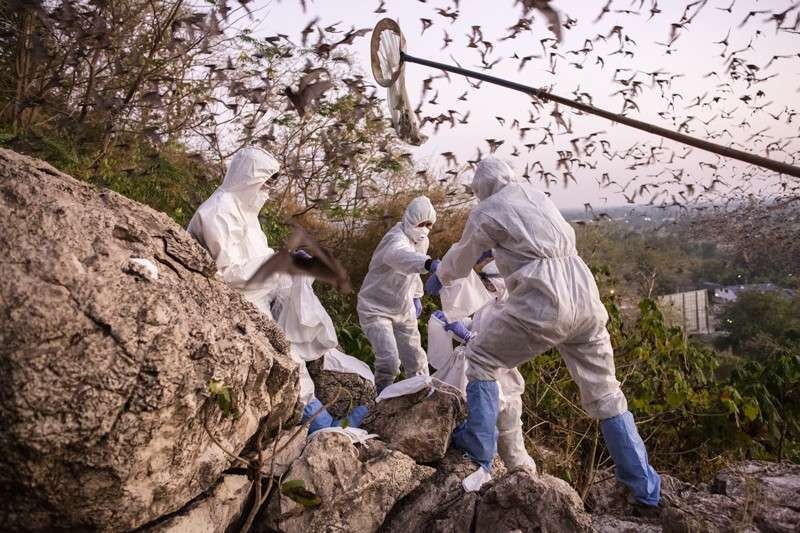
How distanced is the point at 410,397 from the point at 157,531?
1.59 metres

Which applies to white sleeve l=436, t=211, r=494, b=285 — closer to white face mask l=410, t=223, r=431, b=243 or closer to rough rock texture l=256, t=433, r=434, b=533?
white face mask l=410, t=223, r=431, b=243

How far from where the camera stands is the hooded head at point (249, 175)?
13.0ft

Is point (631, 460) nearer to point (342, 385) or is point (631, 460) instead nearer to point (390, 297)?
point (342, 385)

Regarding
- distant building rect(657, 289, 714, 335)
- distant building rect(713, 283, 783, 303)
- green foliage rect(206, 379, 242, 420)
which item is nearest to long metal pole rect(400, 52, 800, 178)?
green foliage rect(206, 379, 242, 420)

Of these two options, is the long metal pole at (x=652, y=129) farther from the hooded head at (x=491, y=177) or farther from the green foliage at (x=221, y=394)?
the hooded head at (x=491, y=177)

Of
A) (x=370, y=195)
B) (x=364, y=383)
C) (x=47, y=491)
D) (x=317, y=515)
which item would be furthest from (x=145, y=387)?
(x=370, y=195)

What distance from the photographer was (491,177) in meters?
4.01

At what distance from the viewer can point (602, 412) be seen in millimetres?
3629

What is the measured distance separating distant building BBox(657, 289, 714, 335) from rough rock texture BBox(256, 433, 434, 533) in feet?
21.1

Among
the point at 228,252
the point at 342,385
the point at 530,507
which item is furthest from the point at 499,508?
the point at 228,252

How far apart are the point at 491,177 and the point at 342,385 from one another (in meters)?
1.70

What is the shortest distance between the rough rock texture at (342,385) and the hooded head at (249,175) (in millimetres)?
1206

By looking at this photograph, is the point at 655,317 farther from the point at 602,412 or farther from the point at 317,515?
the point at 317,515

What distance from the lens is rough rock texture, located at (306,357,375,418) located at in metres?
4.31
